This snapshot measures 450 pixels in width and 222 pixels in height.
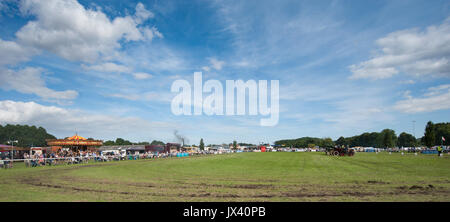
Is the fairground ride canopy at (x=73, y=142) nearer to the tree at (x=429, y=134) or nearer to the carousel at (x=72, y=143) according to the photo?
the carousel at (x=72, y=143)

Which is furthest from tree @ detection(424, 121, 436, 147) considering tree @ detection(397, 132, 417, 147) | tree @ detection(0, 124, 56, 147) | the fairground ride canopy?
tree @ detection(0, 124, 56, 147)

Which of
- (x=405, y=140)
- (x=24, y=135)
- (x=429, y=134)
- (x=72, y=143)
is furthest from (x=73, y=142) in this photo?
(x=405, y=140)

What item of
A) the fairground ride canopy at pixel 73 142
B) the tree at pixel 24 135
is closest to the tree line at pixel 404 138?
the fairground ride canopy at pixel 73 142

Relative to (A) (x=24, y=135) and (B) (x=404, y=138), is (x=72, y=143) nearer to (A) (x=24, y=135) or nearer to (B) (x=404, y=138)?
(A) (x=24, y=135)

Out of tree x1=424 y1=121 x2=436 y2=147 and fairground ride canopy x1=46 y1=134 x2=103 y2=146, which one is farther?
tree x1=424 y1=121 x2=436 y2=147

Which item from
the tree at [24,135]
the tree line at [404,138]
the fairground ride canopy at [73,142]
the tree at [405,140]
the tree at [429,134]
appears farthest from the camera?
the tree at [405,140]

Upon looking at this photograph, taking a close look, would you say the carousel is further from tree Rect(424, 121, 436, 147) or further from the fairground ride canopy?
tree Rect(424, 121, 436, 147)

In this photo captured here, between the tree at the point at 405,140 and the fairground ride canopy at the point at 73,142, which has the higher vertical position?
the fairground ride canopy at the point at 73,142

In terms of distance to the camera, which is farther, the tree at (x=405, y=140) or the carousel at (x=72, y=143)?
the tree at (x=405, y=140)

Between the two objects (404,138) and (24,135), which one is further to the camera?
(404,138)

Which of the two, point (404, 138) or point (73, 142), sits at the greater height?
point (73, 142)

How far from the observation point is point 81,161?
126ft
